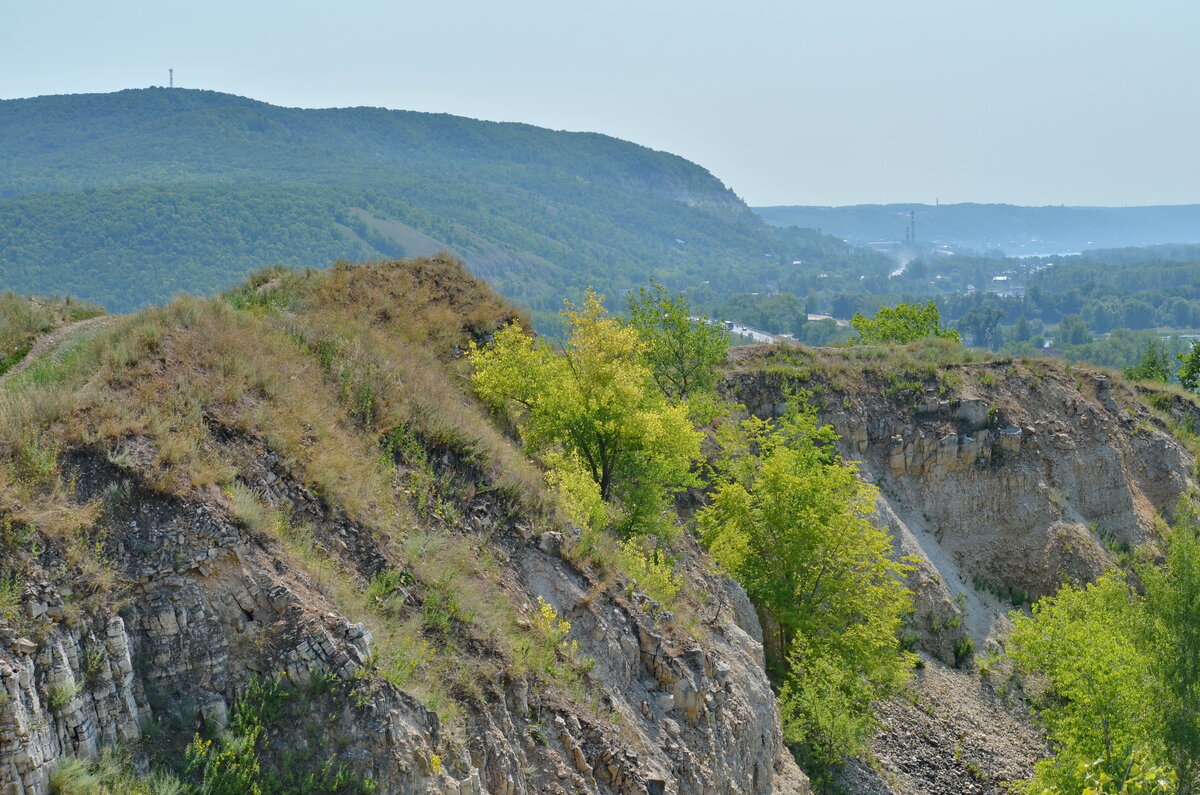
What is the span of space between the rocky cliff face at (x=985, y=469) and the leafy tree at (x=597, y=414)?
14569 millimetres

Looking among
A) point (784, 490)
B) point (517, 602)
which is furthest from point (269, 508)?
point (784, 490)

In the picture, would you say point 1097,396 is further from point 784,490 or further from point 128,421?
point 128,421

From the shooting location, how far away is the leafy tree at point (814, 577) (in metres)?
25.3

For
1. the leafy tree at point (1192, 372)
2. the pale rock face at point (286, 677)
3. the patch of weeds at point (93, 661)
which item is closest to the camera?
the pale rock face at point (286, 677)

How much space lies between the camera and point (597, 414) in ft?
75.3

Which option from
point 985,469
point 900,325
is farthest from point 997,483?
point 900,325

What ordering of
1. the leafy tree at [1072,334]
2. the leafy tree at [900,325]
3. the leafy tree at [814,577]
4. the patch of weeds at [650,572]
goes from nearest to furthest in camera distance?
the patch of weeds at [650,572] → the leafy tree at [814,577] → the leafy tree at [900,325] → the leafy tree at [1072,334]

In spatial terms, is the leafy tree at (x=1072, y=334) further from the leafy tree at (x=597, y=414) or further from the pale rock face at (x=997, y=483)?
the leafy tree at (x=597, y=414)

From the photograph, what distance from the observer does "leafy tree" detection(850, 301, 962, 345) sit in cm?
5566

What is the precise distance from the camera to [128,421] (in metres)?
13.3

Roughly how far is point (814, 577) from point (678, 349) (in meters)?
12.8

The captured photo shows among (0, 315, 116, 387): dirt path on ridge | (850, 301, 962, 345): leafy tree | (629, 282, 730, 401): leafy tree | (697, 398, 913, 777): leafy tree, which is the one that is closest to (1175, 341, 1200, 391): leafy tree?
(850, 301, 962, 345): leafy tree

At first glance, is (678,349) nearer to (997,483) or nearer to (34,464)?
(997,483)

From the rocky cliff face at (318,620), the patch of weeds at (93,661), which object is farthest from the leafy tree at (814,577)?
the patch of weeds at (93,661)
